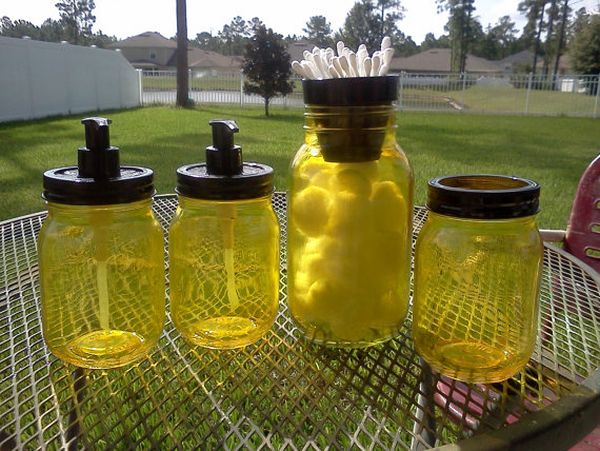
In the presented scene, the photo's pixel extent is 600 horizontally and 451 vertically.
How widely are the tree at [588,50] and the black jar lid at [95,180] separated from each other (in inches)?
845

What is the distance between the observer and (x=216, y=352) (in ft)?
2.13

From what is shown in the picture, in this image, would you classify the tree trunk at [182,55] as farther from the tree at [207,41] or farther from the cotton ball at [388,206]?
the tree at [207,41]

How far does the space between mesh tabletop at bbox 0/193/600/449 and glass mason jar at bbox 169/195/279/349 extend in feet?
0.09

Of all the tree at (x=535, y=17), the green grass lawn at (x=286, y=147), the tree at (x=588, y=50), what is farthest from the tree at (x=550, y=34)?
the green grass lawn at (x=286, y=147)

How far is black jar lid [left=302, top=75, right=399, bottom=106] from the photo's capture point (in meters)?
0.53

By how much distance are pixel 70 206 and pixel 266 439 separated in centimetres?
29

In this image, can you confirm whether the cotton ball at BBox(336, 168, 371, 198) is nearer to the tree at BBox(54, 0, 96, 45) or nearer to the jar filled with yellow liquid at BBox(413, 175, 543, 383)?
the jar filled with yellow liquid at BBox(413, 175, 543, 383)

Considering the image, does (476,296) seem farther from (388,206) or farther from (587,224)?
(587,224)

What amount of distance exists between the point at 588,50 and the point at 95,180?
22057 millimetres

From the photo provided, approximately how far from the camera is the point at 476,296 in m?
0.69

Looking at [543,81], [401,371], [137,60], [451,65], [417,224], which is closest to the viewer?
[401,371]

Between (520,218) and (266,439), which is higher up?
(520,218)

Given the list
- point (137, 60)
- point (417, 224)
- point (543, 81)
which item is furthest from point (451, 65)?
point (417, 224)

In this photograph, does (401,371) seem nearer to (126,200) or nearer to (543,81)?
(126,200)
